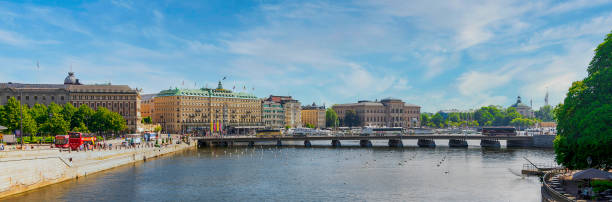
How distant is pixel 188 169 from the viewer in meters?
86.9

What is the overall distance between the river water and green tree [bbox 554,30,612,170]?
8.24 meters

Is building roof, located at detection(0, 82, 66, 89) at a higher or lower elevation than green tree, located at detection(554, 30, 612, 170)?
higher

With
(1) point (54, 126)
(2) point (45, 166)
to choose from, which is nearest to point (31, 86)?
(1) point (54, 126)

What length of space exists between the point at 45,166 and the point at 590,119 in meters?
58.2

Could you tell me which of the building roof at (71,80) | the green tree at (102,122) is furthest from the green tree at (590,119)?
the building roof at (71,80)

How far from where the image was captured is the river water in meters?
57.3

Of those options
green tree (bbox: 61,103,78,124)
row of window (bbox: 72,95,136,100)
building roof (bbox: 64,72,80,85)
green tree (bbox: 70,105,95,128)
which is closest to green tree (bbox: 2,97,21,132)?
green tree (bbox: 61,103,78,124)

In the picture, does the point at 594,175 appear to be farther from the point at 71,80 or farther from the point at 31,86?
the point at 71,80

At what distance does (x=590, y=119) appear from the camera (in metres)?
44.2

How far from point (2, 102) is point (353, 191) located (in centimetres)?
14610

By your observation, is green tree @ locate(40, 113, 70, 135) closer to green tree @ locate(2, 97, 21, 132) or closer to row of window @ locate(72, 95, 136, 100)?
green tree @ locate(2, 97, 21, 132)

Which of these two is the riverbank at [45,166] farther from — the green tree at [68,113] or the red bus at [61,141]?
the green tree at [68,113]

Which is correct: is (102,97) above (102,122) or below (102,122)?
above

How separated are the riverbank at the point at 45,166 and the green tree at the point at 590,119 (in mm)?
55097
